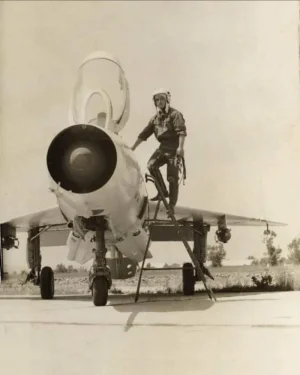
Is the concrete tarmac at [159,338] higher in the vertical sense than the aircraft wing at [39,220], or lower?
lower

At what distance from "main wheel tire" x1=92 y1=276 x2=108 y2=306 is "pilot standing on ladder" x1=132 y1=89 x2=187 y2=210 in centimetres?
22

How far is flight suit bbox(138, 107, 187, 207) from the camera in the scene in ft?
3.49

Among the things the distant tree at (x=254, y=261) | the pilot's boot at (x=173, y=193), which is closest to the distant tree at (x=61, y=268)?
the pilot's boot at (x=173, y=193)

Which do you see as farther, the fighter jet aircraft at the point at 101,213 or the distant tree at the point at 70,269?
the distant tree at the point at 70,269

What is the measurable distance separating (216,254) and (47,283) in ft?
1.18

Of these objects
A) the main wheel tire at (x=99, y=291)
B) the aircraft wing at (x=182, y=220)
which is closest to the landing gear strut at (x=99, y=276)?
the main wheel tire at (x=99, y=291)

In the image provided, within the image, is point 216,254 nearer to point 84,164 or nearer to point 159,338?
point 159,338

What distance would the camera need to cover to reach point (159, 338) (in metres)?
0.96

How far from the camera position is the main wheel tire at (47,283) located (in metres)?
1.03

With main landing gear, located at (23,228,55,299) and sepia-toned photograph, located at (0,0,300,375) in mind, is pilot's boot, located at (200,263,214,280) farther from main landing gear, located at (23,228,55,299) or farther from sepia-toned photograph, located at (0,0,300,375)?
main landing gear, located at (23,228,55,299)

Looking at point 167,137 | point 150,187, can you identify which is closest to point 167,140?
point 167,137

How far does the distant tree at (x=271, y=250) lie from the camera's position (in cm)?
99

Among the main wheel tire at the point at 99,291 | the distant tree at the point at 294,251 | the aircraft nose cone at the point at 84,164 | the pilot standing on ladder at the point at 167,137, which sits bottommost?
the main wheel tire at the point at 99,291

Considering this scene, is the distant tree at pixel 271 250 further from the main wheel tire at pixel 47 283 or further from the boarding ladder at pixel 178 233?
the main wheel tire at pixel 47 283
